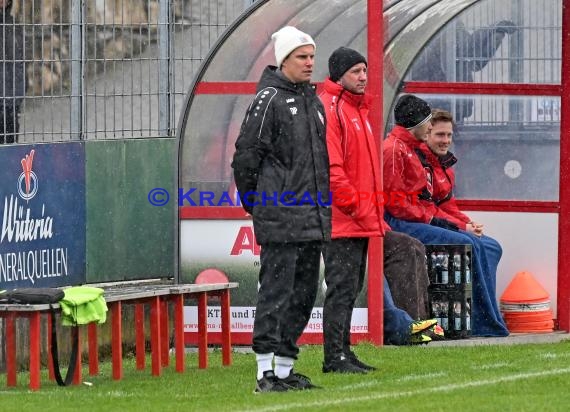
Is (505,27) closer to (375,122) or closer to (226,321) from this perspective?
(375,122)

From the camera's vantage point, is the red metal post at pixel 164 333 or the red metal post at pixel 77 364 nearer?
the red metal post at pixel 77 364

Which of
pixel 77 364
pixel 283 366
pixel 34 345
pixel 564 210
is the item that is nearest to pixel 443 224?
pixel 564 210

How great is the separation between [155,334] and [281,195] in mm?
1822

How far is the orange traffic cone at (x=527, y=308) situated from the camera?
1403cm

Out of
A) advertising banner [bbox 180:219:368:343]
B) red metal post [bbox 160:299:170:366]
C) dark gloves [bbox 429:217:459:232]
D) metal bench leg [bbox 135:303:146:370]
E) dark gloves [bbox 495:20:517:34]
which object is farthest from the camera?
dark gloves [bbox 495:20:517:34]

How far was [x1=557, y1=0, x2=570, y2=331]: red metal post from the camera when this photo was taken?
13977 millimetres

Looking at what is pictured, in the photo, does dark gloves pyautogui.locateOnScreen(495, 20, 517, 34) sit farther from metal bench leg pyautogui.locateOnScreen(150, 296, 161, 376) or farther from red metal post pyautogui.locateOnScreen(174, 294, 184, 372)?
metal bench leg pyautogui.locateOnScreen(150, 296, 161, 376)

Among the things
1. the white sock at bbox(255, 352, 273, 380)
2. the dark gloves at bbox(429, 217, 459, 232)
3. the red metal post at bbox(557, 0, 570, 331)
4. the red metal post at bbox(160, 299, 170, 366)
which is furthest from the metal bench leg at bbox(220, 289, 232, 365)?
the red metal post at bbox(557, 0, 570, 331)

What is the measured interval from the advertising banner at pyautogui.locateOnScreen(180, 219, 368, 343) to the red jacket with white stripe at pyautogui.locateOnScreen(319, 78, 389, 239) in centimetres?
244

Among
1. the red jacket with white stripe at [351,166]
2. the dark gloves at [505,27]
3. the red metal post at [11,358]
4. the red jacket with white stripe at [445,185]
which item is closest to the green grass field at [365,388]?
the red metal post at [11,358]

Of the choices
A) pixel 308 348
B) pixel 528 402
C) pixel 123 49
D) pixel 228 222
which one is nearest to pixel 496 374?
pixel 528 402

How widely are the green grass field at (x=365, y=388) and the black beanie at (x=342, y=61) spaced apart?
189 cm

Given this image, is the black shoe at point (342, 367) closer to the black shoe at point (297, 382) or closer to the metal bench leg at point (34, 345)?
the black shoe at point (297, 382)

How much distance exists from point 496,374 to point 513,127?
4622 mm
